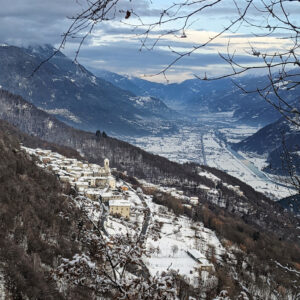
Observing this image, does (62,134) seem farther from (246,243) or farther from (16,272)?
(16,272)

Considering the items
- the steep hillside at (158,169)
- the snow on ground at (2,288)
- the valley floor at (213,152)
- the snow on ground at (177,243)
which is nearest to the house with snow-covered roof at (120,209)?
the snow on ground at (177,243)

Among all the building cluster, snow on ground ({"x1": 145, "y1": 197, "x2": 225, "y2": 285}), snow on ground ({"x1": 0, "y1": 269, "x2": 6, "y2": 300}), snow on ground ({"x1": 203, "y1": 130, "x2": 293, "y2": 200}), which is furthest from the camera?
snow on ground ({"x1": 203, "y1": 130, "x2": 293, "y2": 200})

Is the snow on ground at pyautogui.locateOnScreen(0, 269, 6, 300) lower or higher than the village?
higher

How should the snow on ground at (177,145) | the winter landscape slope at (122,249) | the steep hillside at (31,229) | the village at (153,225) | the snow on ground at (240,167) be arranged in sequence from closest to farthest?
the winter landscape slope at (122,249)
the steep hillside at (31,229)
the village at (153,225)
the snow on ground at (240,167)
the snow on ground at (177,145)

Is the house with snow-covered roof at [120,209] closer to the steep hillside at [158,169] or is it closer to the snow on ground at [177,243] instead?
the snow on ground at [177,243]

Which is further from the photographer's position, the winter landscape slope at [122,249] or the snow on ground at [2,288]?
the snow on ground at [2,288]

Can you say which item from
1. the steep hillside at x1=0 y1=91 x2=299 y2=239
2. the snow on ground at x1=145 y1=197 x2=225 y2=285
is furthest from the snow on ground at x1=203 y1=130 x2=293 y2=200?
the snow on ground at x1=145 y1=197 x2=225 y2=285

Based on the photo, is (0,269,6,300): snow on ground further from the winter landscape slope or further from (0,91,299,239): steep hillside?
(0,91,299,239): steep hillside

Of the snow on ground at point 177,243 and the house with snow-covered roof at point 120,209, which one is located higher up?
the house with snow-covered roof at point 120,209

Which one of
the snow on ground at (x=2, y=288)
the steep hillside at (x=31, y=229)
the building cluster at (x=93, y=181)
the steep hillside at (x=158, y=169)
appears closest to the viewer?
the snow on ground at (x=2, y=288)

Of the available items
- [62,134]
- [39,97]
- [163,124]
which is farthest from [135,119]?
[62,134]

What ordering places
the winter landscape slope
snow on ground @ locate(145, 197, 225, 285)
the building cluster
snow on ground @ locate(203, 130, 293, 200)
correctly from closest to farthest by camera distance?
the winter landscape slope → snow on ground @ locate(145, 197, 225, 285) → the building cluster → snow on ground @ locate(203, 130, 293, 200)
